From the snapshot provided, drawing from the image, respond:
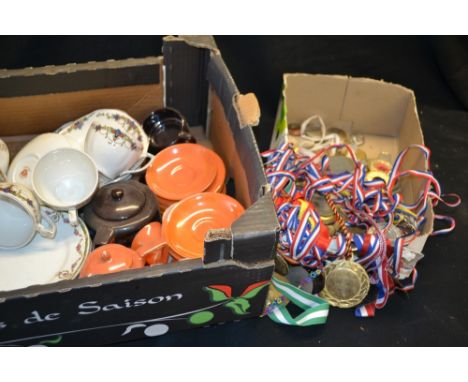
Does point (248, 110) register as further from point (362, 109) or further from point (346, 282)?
point (362, 109)

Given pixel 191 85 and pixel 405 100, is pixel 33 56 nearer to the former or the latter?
pixel 191 85

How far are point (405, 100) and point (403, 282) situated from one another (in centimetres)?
39

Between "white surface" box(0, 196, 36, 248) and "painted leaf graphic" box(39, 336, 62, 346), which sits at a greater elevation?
"white surface" box(0, 196, 36, 248)

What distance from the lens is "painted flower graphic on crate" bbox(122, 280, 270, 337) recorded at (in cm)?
76

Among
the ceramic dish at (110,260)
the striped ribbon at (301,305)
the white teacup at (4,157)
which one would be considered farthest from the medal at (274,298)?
the white teacup at (4,157)

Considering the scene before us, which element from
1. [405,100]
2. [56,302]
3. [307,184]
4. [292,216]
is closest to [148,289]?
[56,302]

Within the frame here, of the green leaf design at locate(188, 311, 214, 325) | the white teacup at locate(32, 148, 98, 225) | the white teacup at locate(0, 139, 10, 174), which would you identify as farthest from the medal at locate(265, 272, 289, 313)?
the white teacup at locate(0, 139, 10, 174)

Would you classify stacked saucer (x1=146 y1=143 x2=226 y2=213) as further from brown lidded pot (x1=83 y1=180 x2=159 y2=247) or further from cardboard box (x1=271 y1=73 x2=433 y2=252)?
cardboard box (x1=271 y1=73 x2=433 y2=252)

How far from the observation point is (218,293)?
2.50 ft

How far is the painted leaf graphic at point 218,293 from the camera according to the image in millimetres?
743

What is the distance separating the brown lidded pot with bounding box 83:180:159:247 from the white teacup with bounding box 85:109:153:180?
40mm

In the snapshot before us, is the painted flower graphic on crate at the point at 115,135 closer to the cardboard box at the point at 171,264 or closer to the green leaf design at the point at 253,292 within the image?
the cardboard box at the point at 171,264

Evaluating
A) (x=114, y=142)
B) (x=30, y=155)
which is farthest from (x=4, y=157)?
(x=114, y=142)

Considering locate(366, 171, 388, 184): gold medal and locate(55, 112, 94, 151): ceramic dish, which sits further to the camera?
locate(366, 171, 388, 184): gold medal
